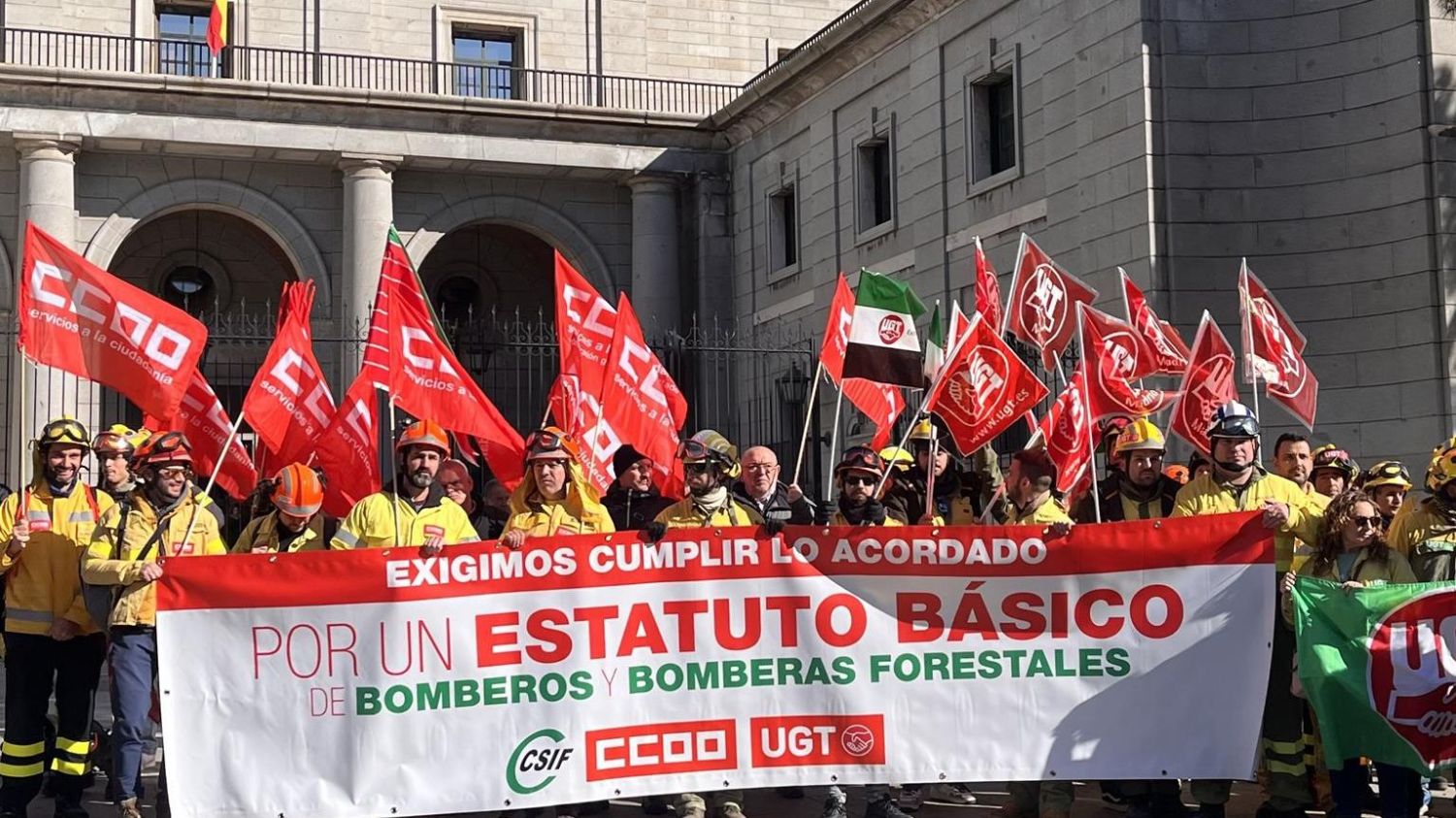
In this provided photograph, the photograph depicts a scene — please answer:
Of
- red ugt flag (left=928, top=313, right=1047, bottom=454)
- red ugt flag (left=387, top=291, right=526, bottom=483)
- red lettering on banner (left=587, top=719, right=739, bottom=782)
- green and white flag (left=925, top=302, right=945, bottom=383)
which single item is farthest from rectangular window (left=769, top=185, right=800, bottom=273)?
red lettering on banner (left=587, top=719, right=739, bottom=782)

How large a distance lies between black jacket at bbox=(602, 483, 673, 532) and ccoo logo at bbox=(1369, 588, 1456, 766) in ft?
15.6

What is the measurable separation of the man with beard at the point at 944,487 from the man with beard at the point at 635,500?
1.75 meters

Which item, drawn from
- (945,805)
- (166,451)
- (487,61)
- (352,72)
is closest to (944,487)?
(945,805)

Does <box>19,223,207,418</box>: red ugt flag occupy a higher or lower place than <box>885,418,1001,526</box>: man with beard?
higher

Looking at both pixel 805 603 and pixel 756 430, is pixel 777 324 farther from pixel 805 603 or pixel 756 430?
pixel 805 603

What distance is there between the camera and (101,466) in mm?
8898

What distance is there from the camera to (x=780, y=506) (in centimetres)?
966

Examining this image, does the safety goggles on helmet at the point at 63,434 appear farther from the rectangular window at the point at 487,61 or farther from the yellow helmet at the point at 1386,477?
the rectangular window at the point at 487,61

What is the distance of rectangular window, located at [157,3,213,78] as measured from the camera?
30500mm

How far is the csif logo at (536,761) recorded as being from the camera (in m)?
7.59

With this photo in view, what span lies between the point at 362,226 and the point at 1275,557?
74.1 feet

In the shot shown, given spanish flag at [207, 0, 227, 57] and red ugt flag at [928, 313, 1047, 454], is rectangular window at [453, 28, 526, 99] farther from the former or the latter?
red ugt flag at [928, 313, 1047, 454]

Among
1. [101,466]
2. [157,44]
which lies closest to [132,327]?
[101,466]

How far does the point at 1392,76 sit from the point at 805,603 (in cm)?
1313
